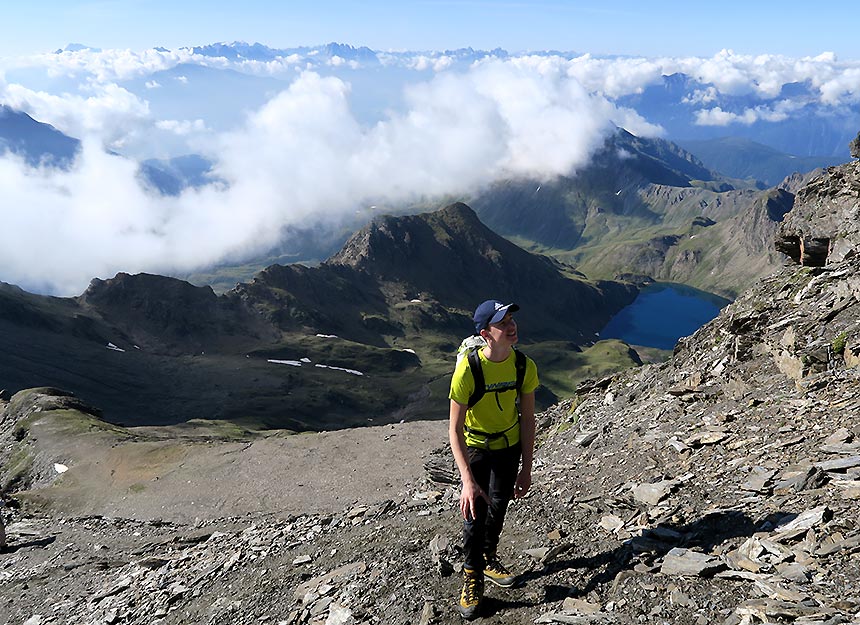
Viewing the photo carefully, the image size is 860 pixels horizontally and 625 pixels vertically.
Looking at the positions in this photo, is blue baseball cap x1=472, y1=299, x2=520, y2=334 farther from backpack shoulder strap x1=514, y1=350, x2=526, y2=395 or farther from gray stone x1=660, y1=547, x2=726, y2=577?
gray stone x1=660, y1=547, x2=726, y2=577

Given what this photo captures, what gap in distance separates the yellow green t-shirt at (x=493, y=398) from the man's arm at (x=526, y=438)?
0.39 feet

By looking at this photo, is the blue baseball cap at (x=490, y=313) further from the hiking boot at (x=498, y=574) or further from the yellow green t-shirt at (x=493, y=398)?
the hiking boot at (x=498, y=574)

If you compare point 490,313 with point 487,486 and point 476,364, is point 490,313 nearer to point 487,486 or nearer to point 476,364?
point 476,364

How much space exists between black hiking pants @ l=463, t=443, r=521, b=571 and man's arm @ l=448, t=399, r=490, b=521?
11.0 inches

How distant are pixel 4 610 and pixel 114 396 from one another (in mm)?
140945

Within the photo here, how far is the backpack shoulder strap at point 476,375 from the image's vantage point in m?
10.2

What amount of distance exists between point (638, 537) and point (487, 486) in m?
3.85

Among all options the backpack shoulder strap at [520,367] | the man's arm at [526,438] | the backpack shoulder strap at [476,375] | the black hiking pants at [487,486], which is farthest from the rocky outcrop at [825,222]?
the backpack shoulder strap at [476,375]

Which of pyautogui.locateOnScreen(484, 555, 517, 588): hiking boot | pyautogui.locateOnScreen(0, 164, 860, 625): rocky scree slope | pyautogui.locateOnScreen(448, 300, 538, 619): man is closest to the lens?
pyautogui.locateOnScreen(0, 164, 860, 625): rocky scree slope

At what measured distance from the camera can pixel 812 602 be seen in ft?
27.6

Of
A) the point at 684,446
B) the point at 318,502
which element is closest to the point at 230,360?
the point at 318,502

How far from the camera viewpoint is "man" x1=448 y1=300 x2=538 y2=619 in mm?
10117

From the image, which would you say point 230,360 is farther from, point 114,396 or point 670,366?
point 670,366

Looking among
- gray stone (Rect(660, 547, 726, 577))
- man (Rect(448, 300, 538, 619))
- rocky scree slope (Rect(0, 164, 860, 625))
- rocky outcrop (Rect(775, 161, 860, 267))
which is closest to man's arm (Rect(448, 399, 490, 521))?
man (Rect(448, 300, 538, 619))
